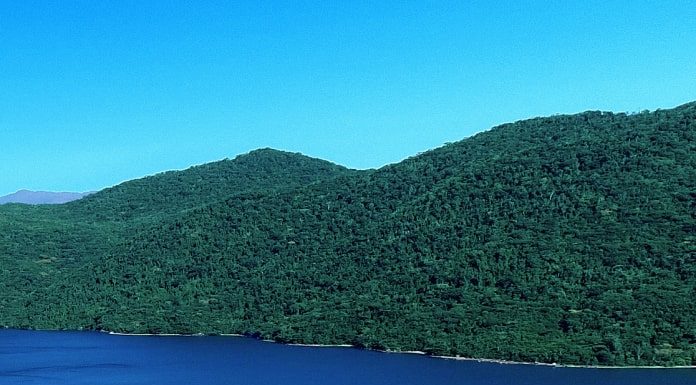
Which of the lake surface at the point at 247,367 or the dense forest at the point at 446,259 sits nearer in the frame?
the lake surface at the point at 247,367

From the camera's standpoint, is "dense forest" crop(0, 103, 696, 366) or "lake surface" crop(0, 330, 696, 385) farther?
"dense forest" crop(0, 103, 696, 366)

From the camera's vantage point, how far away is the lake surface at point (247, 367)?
318ft

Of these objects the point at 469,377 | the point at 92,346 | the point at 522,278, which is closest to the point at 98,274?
the point at 92,346

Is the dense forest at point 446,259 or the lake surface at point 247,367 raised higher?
the dense forest at point 446,259

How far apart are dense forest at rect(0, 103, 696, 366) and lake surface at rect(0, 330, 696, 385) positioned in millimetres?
4982

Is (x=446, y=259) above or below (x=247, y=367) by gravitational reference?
above

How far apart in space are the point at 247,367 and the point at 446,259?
127 feet

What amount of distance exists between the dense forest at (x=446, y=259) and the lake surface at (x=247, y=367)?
4.98m

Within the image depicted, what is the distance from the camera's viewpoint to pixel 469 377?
98.2 meters

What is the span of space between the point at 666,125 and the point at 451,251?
4393cm

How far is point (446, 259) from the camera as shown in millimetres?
138000

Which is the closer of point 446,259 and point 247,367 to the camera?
point 247,367

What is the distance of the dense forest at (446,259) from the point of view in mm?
113625

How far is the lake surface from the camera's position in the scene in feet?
318
